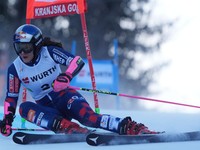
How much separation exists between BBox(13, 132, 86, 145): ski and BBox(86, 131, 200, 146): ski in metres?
0.28

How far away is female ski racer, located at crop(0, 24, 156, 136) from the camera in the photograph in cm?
378

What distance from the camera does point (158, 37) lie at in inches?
808

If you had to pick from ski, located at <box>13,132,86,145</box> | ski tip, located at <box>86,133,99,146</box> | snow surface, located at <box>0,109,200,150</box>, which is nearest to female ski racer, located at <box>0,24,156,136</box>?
ski, located at <box>13,132,86,145</box>

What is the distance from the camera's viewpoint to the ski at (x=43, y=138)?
3.52 meters

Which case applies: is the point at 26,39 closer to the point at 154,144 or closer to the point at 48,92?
the point at 48,92

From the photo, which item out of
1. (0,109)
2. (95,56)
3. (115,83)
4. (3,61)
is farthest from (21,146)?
(95,56)

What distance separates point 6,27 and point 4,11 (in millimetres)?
899

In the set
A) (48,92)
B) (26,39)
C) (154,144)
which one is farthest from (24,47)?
(154,144)

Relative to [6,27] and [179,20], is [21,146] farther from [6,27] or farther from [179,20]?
[179,20]

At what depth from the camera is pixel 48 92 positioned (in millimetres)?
4262

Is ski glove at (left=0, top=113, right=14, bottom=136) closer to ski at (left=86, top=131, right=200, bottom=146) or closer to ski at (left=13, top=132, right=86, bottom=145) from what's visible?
ski at (left=13, top=132, right=86, bottom=145)

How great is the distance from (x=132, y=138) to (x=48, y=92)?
1.15 metres

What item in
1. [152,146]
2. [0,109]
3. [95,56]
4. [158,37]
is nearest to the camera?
[152,146]

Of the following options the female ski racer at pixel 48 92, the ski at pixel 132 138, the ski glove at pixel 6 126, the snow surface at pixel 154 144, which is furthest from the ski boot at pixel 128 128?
the ski glove at pixel 6 126
